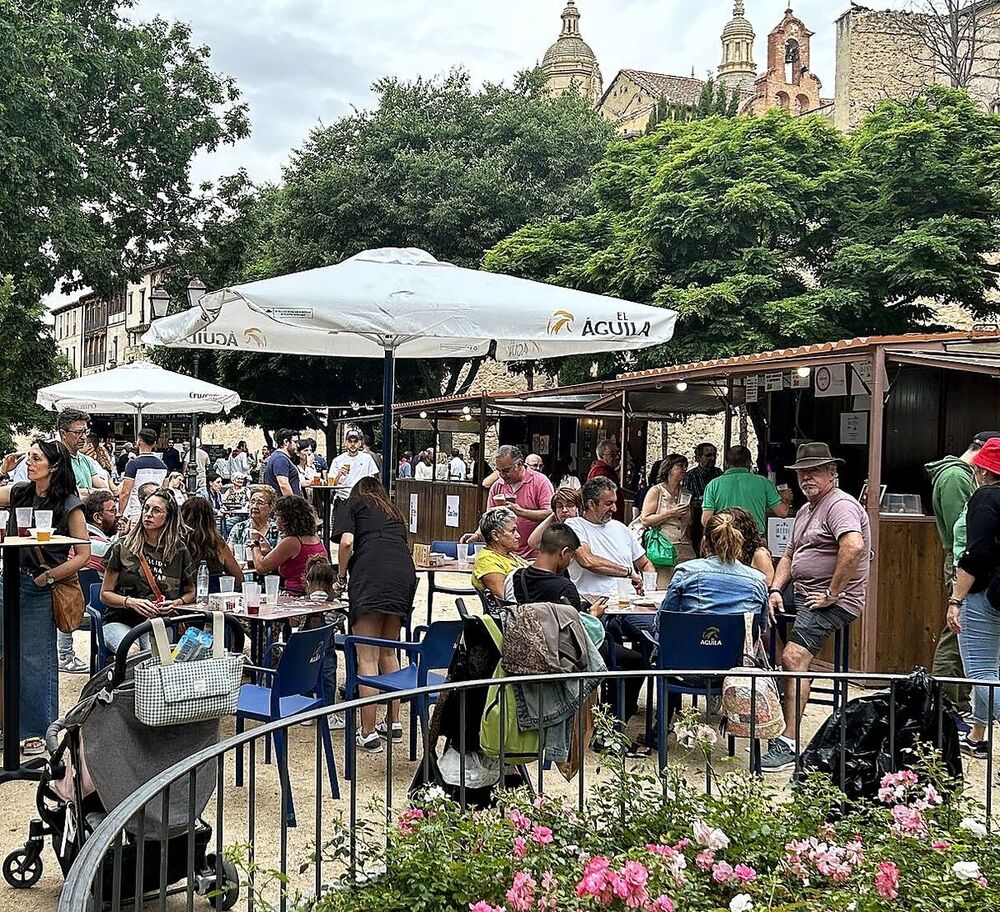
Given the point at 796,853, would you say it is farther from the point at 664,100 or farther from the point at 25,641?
the point at 664,100

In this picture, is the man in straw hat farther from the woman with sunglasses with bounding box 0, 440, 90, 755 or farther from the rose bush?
the woman with sunglasses with bounding box 0, 440, 90, 755

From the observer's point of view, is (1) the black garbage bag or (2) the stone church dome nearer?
(1) the black garbage bag

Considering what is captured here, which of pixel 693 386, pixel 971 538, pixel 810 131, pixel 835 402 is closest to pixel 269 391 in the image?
pixel 810 131

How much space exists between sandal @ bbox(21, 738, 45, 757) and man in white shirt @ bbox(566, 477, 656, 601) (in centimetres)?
317

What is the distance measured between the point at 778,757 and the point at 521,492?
400 centimetres

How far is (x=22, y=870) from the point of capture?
431 cm

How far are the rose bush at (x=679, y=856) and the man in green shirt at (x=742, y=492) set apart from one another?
17.6ft

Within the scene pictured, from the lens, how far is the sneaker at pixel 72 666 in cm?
816

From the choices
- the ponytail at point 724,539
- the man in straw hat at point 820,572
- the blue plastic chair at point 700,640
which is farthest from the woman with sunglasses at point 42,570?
the man in straw hat at point 820,572

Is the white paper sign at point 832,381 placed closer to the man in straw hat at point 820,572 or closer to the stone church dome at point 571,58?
the man in straw hat at point 820,572

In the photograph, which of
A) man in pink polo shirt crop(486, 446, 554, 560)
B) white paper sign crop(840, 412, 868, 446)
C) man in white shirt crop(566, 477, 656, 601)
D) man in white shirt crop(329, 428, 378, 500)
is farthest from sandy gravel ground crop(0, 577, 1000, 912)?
man in white shirt crop(329, 428, 378, 500)

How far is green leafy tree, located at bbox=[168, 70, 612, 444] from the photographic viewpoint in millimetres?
28688

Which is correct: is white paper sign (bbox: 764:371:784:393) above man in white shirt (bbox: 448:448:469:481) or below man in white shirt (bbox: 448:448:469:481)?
above

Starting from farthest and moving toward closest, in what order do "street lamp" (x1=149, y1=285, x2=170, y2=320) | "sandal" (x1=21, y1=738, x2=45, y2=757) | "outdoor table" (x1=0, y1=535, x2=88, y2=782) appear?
"street lamp" (x1=149, y1=285, x2=170, y2=320)
"sandal" (x1=21, y1=738, x2=45, y2=757)
"outdoor table" (x1=0, y1=535, x2=88, y2=782)
